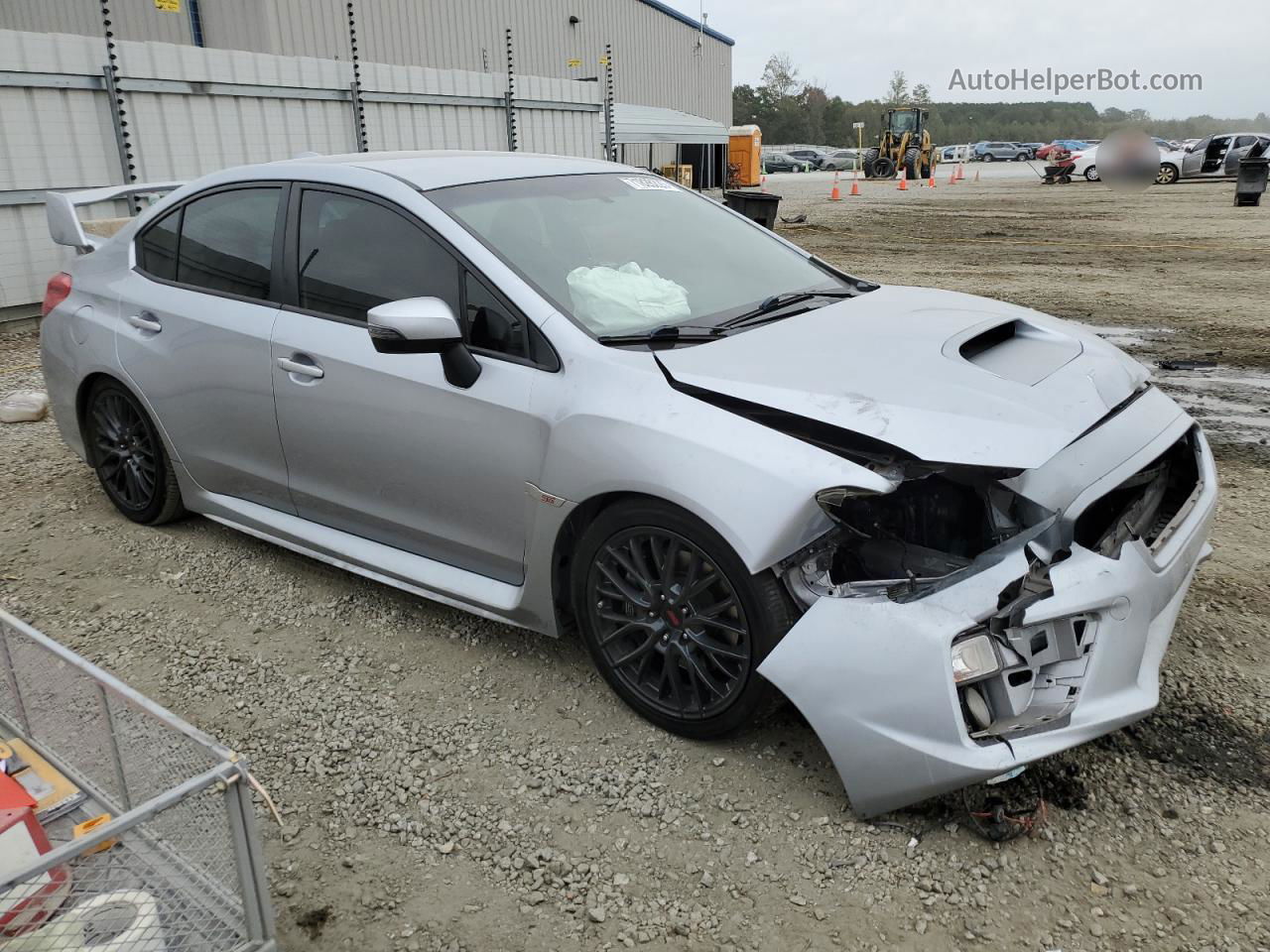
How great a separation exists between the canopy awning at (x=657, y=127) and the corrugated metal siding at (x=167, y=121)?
630 cm

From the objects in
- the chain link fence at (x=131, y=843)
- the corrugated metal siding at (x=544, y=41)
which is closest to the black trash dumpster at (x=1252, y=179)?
the corrugated metal siding at (x=544, y=41)

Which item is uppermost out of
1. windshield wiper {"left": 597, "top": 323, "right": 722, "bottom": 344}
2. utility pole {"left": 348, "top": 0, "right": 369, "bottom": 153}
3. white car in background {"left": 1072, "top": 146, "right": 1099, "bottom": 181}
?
utility pole {"left": 348, "top": 0, "right": 369, "bottom": 153}

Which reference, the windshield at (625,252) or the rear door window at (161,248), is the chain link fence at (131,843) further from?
the rear door window at (161,248)

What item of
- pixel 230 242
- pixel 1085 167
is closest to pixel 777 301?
pixel 230 242

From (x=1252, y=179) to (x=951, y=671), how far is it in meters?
23.7

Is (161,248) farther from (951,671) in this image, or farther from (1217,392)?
(1217,392)

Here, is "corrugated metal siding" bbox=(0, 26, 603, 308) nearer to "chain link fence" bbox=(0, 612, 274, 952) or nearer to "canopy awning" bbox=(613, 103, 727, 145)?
"canopy awning" bbox=(613, 103, 727, 145)

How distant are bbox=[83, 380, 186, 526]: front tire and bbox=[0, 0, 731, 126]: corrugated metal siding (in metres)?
17.8

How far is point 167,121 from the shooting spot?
393 inches

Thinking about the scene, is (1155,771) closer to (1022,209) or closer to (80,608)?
(80,608)

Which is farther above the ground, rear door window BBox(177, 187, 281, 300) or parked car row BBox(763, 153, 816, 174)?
rear door window BBox(177, 187, 281, 300)

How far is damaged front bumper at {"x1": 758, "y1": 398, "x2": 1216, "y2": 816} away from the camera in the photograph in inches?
93.2

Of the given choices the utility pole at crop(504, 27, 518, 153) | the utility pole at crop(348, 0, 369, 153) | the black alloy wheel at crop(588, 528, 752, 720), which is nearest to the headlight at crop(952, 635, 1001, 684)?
the black alloy wheel at crop(588, 528, 752, 720)

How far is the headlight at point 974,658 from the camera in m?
2.41
